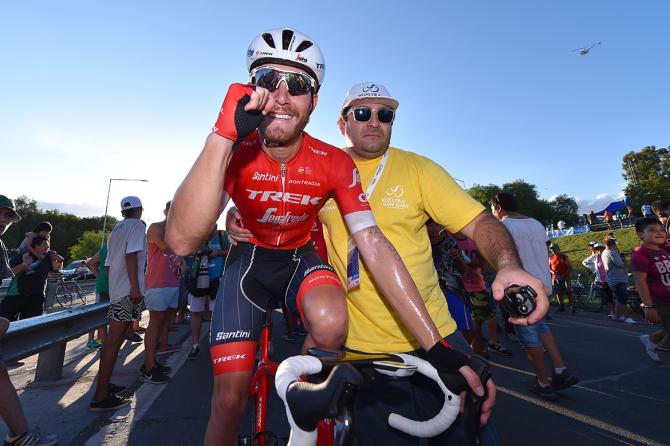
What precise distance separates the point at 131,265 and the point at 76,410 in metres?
1.71

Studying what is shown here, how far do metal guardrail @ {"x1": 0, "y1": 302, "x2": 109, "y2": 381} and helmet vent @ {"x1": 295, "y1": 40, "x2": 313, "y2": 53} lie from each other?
3.93 meters

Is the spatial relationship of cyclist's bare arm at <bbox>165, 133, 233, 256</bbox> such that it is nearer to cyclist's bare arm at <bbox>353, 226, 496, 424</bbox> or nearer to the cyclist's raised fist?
the cyclist's raised fist

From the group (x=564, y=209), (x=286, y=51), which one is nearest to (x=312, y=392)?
(x=286, y=51)

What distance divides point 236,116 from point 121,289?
426cm

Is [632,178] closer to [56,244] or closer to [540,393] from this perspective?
[540,393]

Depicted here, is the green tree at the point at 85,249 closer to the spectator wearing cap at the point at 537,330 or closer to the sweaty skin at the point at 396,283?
the spectator wearing cap at the point at 537,330

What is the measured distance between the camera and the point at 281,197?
236 cm

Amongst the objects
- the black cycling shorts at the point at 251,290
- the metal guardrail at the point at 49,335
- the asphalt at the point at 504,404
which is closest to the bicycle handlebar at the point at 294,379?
the black cycling shorts at the point at 251,290

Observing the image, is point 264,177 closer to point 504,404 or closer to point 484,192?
point 504,404

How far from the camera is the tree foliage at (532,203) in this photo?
73306 mm

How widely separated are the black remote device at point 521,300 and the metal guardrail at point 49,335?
4.56m

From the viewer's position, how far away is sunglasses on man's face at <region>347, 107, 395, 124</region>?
2756 mm

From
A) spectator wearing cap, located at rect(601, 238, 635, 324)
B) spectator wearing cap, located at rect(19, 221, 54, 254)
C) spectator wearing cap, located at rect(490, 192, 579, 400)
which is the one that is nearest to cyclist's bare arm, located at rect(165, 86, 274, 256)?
spectator wearing cap, located at rect(490, 192, 579, 400)

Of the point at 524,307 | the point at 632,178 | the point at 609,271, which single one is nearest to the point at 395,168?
the point at 524,307
